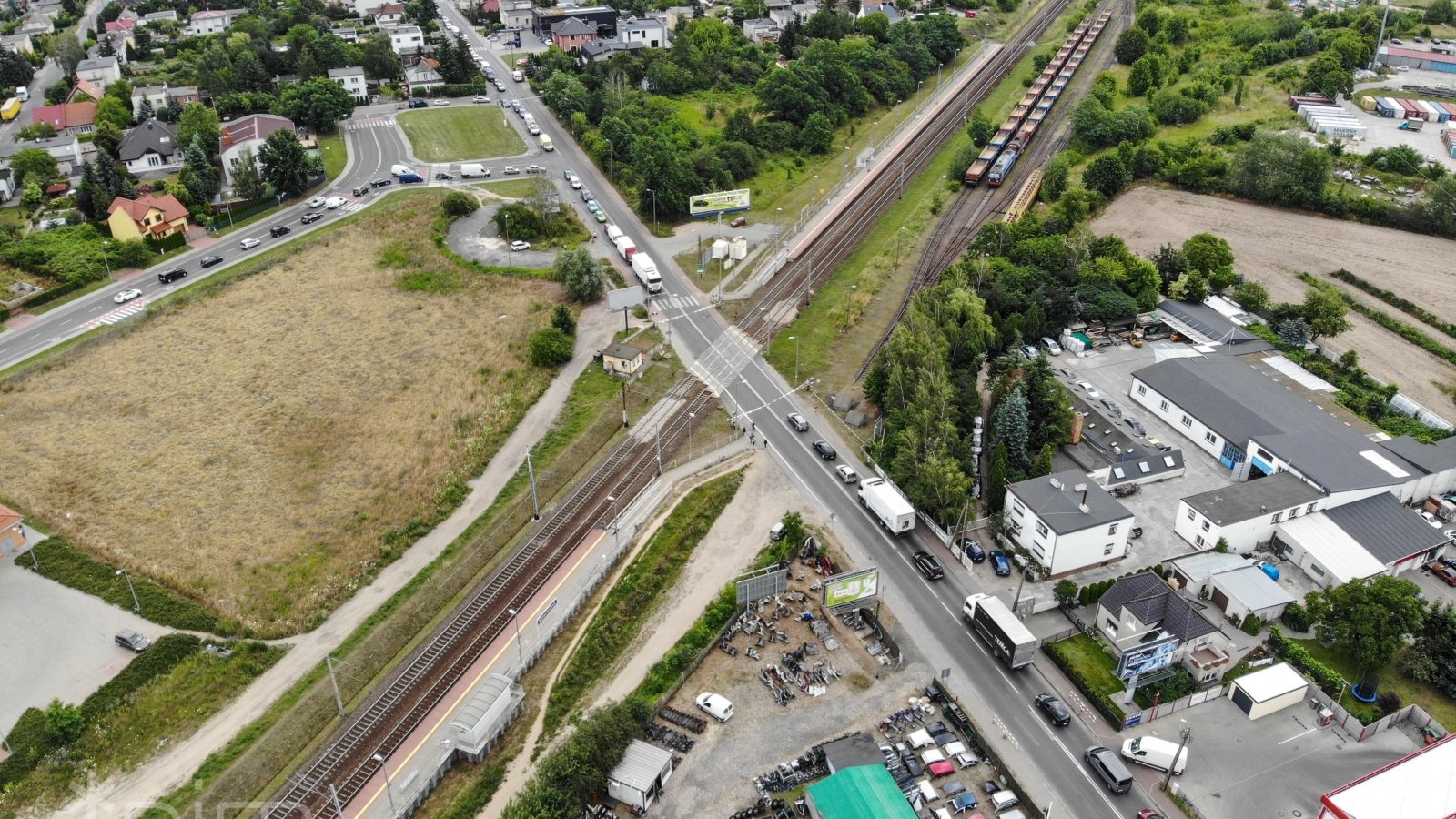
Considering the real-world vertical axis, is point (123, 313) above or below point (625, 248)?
below

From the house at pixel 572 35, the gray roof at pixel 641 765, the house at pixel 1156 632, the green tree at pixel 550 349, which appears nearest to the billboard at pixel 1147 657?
the house at pixel 1156 632

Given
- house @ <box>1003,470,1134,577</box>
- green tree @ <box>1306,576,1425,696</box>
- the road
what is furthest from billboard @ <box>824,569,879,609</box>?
green tree @ <box>1306,576,1425,696</box>

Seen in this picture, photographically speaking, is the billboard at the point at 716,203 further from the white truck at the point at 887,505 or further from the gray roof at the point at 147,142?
the gray roof at the point at 147,142

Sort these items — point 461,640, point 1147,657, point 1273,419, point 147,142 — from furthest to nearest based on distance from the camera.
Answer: point 147,142, point 1273,419, point 461,640, point 1147,657

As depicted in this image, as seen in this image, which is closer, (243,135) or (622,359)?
(622,359)

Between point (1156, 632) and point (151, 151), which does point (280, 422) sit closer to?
point (1156, 632)

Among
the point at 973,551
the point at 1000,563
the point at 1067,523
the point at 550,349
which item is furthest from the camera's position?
the point at 550,349

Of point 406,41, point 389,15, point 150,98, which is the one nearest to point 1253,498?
point 150,98
